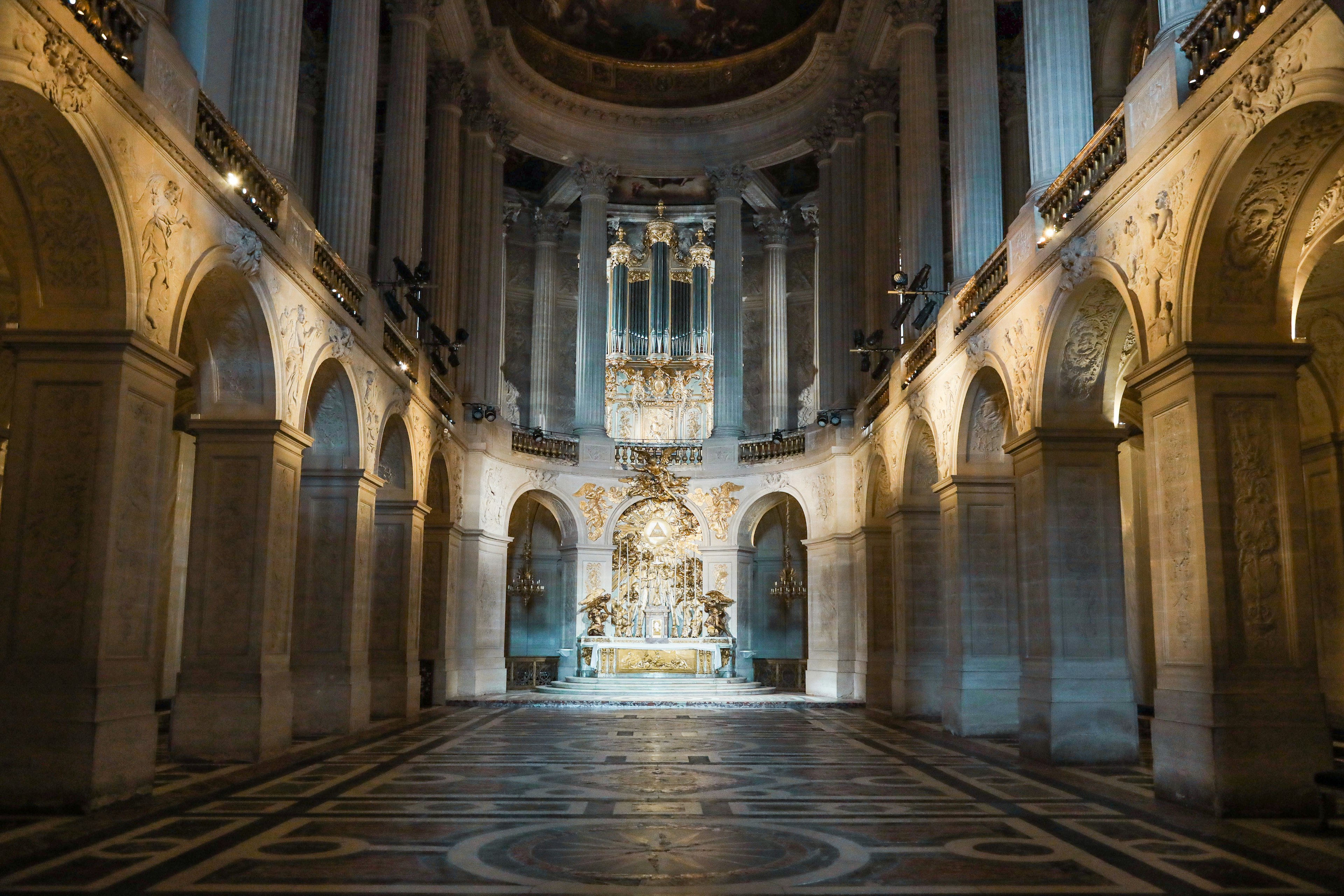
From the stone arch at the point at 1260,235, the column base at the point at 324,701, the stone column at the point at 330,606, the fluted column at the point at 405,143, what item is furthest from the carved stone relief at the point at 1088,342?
the fluted column at the point at 405,143

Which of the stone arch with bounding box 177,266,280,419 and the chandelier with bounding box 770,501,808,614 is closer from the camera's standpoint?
the stone arch with bounding box 177,266,280,419

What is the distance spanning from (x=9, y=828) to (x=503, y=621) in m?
20.4

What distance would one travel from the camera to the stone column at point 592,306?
1203 inches

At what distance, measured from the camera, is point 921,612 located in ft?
66.6

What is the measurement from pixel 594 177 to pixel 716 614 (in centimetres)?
1211

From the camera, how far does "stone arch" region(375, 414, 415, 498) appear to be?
65.8ft

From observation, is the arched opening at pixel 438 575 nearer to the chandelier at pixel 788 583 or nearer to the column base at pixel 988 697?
the chandelier at pixel 788 583

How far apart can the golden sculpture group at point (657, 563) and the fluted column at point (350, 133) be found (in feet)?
41.6

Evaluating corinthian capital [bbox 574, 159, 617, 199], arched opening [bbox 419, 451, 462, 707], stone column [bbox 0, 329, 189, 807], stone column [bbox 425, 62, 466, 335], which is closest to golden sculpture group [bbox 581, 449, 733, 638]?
arched opening [bbox 419, 451, 462, 707]

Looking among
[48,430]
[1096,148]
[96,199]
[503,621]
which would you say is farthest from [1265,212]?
[503,621]

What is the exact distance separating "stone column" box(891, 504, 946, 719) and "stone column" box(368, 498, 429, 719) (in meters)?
8.40

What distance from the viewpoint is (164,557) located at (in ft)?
68.3

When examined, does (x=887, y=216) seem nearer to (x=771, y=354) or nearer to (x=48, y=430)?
(x=771, y=354)

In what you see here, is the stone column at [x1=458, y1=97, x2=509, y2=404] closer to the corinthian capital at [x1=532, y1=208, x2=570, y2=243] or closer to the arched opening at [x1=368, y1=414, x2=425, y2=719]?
the corinthian capital at [x1=532, y1=208, x2=570, y2=243]
